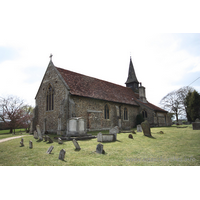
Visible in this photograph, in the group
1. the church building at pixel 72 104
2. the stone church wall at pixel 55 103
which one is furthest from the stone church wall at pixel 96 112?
the stone church wall at pixel 55 103

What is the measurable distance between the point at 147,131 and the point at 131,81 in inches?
898

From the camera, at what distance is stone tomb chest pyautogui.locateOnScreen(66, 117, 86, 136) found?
493 inches

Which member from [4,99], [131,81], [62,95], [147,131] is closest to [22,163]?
[147,131]

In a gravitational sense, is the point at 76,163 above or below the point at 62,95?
below

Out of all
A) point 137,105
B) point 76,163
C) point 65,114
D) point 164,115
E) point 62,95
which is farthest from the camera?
point 164,115

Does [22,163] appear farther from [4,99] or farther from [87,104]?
[4,99]

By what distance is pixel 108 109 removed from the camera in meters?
21.1

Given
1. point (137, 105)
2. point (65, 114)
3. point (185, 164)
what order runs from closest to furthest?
point (185, 164)
point (65, 114)
point (137, 105)

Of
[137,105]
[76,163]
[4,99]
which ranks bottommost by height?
[76,163]

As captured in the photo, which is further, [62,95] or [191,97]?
[191,97]

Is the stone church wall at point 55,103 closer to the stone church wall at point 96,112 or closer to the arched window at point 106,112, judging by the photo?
the stone church wall at point 96,112

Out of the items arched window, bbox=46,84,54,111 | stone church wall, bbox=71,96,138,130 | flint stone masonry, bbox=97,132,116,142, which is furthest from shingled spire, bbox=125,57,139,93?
flint stone masonry, bbox=97,132,116,142

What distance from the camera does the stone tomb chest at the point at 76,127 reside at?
12523 mm

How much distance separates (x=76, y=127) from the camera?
1256cm
